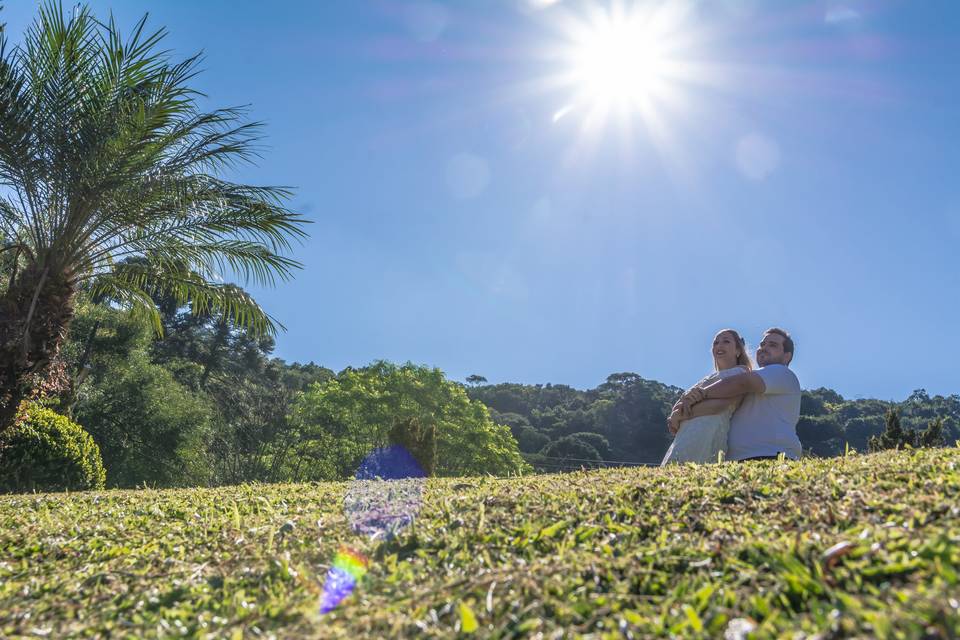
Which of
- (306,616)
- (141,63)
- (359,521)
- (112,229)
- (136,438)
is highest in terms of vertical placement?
(141,63)

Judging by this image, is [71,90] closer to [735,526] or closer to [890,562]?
[735,526]

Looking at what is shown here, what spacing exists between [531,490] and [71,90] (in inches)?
332

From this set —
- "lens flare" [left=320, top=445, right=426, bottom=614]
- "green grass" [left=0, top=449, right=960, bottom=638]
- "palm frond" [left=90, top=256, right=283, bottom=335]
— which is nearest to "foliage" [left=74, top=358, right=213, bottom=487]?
"palm frond" [left=90, top=256, right=283, bottom=335]

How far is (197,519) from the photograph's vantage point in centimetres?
438

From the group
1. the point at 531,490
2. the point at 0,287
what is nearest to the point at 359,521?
the point at 531,490

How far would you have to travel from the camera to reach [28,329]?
8.86 m

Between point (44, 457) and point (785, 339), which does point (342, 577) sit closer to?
point (785, 339)

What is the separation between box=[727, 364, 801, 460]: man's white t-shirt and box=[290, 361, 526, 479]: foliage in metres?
28.2

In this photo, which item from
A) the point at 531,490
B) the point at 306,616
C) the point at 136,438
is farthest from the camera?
the point at 136,438

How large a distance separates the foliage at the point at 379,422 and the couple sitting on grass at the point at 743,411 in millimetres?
28077

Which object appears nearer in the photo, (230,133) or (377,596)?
(377,596)

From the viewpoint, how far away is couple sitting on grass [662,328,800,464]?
216 inches

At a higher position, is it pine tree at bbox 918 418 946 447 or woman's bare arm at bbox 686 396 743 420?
pine tree at bbox 918 418 946 447

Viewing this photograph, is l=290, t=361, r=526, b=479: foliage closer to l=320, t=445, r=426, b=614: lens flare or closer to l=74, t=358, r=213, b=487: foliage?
l=74, t=358, r=213, b=487: foliage
